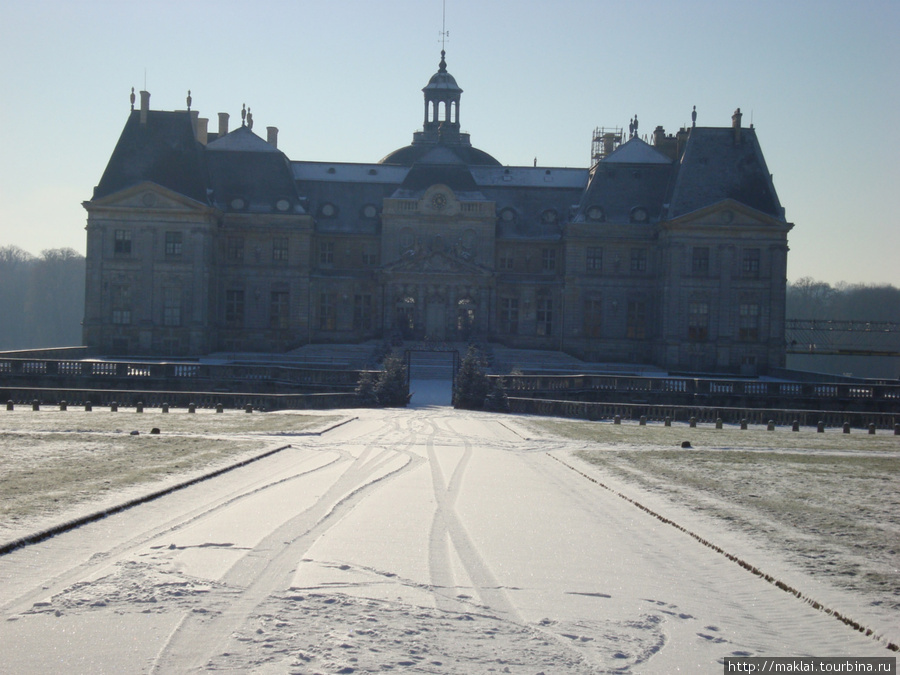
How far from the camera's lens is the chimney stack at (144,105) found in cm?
6141

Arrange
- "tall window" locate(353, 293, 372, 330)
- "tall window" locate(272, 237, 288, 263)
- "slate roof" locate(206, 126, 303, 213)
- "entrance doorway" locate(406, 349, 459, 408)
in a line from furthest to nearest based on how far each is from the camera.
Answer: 1. "tall window" locate(353, 293, 372, 330)
2. "slate roof" locate(206, 126, 303, 213)
3. "tall window" locate(272, 237, 288, 263)
4. "entrance doorway" locate(406, 349, 459, 408)

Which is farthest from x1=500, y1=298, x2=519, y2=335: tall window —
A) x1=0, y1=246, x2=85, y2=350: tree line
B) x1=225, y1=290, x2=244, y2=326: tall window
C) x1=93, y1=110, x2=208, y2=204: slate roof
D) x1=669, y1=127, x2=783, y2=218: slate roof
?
x1=0, y1=246, x2=85, y2=350: tree line

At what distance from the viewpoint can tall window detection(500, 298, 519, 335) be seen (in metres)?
63.7

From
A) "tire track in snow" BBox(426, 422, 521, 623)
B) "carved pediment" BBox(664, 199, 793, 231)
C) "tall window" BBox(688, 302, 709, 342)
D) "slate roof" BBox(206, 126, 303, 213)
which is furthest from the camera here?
"slate roof" BBox(206, 126, 303, 213)

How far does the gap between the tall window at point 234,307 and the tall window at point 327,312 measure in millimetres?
5304

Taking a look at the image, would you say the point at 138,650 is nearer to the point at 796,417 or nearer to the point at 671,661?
the point at 671,661

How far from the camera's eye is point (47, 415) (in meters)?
24.8

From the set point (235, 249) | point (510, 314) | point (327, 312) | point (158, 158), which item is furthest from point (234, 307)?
point (510, 314)

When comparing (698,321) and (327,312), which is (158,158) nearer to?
(327,312)

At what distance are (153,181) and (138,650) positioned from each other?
56223mm

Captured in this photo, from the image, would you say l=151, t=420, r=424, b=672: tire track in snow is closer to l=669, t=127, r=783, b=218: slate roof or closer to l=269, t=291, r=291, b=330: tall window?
l=269, t=291, r=291, b=330: tall window

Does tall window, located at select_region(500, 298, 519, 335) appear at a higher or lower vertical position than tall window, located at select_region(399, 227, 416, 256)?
lower

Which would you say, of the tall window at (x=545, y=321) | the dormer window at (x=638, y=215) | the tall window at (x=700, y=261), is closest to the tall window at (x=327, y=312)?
the tall window at (x=545, y=321)

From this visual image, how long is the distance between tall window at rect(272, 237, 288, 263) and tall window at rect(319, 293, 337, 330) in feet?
11.8
